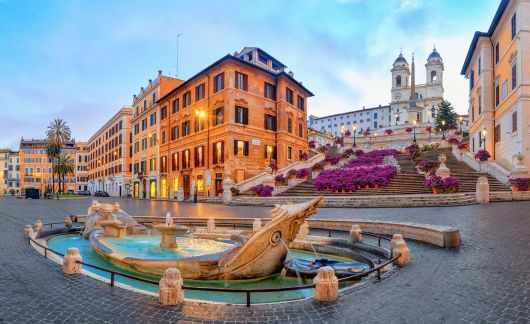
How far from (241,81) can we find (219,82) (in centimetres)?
252

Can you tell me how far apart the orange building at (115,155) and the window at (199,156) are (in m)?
24.8

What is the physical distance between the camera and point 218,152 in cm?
3744

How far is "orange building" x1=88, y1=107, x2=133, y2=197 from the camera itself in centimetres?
6538

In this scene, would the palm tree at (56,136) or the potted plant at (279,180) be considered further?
the palm tree at (56,136)

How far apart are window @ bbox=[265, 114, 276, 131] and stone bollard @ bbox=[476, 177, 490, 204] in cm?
2415

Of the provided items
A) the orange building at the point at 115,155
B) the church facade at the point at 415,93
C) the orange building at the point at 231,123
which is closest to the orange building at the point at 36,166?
the orange building at the point at 115,155

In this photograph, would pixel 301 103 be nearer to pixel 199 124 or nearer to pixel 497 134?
pixel 199 124

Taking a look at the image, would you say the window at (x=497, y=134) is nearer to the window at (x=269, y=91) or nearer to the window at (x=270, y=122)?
the window at (x=270, y=122)

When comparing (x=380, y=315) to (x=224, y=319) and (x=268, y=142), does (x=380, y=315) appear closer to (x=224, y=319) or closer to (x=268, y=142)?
(x=224, y=319)

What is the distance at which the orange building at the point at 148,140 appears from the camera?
5131cm

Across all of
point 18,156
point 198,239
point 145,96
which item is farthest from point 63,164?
point 198,239

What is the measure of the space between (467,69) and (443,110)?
1325 inches

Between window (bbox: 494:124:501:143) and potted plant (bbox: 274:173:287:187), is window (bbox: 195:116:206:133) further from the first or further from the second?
window (bbox: 494:124:501:143)

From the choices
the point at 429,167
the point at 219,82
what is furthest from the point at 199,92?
the point at 429,167
